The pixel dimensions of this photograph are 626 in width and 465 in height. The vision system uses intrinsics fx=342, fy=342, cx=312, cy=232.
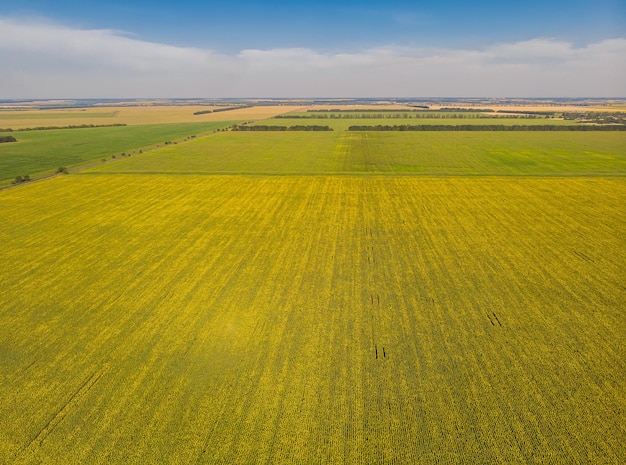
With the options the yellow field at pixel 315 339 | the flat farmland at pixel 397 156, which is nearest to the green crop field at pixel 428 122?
the flat farmland at pixel 397 156

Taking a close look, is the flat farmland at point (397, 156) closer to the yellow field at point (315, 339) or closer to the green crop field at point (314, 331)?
the green crop field at point (314, 331)

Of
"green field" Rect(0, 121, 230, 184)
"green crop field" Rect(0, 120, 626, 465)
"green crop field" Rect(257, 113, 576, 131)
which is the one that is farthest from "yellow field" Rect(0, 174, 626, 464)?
"green crop field" Rect(257, 113, 576, 131)

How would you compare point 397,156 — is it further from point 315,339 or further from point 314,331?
point 315,339

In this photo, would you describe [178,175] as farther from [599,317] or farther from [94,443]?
[599,317]

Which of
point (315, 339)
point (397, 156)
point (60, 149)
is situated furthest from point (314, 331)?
point (60, 149)

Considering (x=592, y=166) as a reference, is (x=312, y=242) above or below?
below

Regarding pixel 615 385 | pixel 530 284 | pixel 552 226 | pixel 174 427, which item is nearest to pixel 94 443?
pixel 174 427
